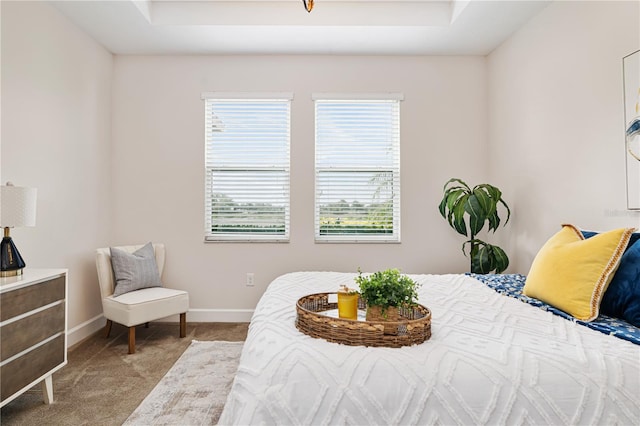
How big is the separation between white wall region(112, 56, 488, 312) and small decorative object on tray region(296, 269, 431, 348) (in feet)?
7.27

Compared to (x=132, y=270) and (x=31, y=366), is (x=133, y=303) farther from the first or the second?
(x=31, y=366)

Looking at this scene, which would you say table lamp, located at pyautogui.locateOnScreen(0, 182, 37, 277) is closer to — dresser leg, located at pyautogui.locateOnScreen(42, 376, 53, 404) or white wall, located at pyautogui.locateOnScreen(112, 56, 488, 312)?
dresser leg, located at pyautogui.locateOnScreen(42, 376, 53, 404)

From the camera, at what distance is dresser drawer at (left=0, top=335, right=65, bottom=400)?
184 cm

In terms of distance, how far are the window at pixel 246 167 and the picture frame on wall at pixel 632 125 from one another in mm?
2726

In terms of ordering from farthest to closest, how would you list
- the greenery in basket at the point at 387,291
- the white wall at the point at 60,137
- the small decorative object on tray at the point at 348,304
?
the white wall at the point at 60,137, the small decorative object on tray at the point at 348,304, the greenery in basket at the point at 387,291

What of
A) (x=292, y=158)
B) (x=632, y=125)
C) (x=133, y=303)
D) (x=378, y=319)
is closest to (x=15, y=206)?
(x=133, y=303)

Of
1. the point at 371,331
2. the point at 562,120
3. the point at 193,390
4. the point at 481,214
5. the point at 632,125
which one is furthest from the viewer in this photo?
the point at 481,214

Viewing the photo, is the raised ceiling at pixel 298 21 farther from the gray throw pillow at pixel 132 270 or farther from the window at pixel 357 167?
the gray throw pillow at pixel 132 270

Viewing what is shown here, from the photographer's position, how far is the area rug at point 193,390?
80.4 inches

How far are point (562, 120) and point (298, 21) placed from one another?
2.27 metres

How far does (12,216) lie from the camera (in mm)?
2018

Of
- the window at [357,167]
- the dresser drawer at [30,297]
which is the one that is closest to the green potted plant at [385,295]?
the dresser drawer at [30,297]

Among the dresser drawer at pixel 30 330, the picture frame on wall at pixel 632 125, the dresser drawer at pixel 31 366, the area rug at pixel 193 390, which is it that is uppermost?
the picture frame on wall at pixel 632 125

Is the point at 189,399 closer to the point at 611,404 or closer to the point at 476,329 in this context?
the point at 476,329
